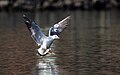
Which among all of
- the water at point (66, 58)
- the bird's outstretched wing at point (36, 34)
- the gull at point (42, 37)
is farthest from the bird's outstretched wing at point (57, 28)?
the water at point (66, 58)

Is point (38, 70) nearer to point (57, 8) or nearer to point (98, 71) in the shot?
point (98, 71)

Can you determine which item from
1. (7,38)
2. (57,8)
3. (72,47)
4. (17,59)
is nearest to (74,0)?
(57,8)

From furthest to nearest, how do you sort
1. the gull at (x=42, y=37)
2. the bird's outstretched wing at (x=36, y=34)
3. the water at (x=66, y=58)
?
the bird's outstretched wing at (x=36, y=34) < the gull at (x=42, y=37) < the water at (x=66, y=58)

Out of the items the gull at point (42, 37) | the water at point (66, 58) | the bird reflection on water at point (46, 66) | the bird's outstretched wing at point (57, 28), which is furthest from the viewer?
the bird's outstretched wing at point (57, 28)

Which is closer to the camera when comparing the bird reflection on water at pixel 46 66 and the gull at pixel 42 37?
the bird reflection on water at pixel 46 66

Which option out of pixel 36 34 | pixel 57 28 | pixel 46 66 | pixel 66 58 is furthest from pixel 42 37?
pixel 46 66

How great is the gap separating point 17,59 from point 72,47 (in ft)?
13.2

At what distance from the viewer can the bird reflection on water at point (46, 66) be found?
50.0 ft

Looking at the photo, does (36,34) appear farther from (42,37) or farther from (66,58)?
(66,58)

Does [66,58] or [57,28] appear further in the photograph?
[57,28]

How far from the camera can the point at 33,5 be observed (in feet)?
197

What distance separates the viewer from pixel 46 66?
16516 millimetres

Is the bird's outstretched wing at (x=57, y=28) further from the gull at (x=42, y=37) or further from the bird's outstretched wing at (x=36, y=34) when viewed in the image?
the bird's outstretched wing at (x=36, y=34)

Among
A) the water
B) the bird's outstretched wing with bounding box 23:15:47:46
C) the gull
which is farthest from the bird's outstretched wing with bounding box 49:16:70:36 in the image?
the water
